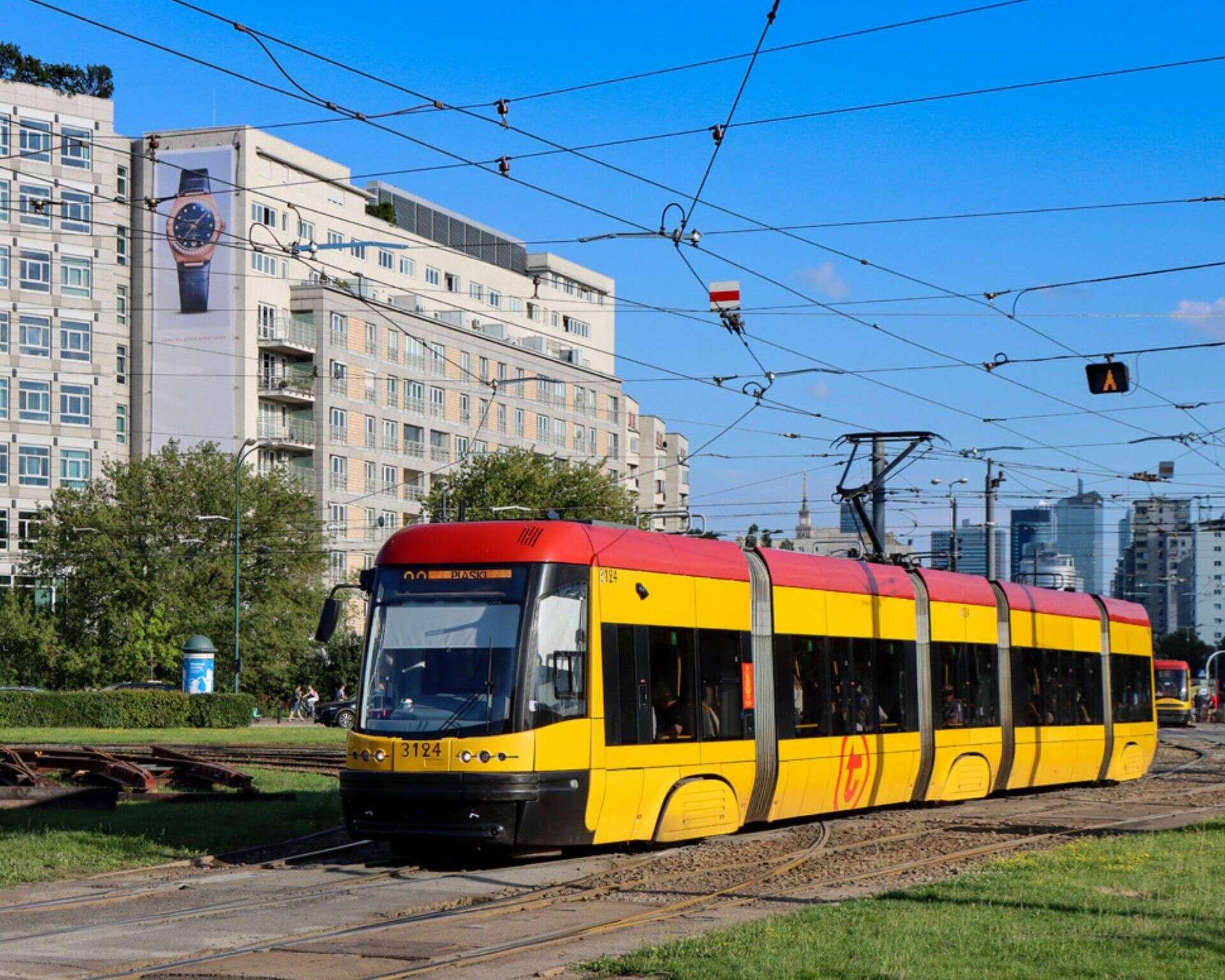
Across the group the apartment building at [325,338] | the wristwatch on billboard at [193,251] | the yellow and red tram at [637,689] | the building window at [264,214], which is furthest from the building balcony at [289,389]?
the yellow and red tram at [637,689]

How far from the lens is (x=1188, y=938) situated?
441 inches

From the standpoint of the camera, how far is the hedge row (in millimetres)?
51719

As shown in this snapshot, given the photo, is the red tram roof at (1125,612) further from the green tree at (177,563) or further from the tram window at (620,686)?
the green tree at (177,563)

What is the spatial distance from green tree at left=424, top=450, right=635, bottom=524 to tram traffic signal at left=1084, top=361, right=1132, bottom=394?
45.9 meters

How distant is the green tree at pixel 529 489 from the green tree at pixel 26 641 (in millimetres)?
16040

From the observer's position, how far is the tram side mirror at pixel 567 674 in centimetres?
1641

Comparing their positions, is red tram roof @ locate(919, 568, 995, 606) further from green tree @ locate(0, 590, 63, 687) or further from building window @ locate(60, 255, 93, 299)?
building window @ locate(60, 255, 93, 299)

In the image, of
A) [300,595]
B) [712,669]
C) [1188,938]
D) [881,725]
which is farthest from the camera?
[300,595]

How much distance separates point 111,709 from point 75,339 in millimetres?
33477

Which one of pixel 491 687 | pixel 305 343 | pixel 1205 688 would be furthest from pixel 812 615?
pixel 1205 688

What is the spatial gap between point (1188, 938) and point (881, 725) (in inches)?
437

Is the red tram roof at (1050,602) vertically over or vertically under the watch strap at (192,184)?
under

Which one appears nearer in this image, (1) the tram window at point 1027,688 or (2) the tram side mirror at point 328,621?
(2) the tram side mirror at point 328,621

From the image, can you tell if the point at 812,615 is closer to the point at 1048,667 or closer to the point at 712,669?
the point at 712,669
